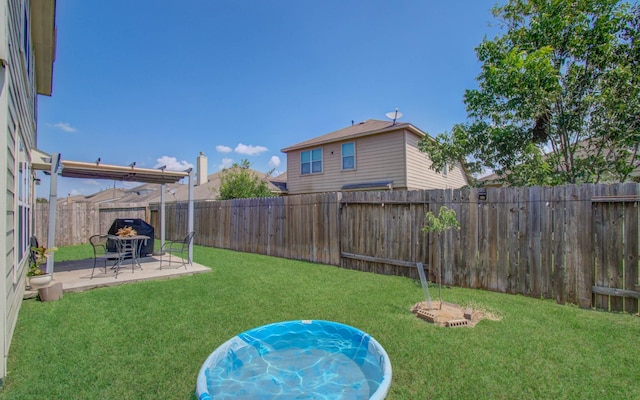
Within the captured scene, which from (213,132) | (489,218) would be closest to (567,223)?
(489,218)

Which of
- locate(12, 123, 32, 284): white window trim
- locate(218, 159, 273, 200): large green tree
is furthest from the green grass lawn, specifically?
locate(218, 159, 273, 200): large green tree

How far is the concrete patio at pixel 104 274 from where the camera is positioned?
19.0 ft

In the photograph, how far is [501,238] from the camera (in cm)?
528

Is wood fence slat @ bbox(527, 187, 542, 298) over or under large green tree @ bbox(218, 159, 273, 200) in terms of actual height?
under

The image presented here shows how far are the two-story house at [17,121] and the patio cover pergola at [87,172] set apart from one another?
0.38 metres

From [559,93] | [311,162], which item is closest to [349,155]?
[311,162]

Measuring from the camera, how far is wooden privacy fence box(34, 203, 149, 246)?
473 inches

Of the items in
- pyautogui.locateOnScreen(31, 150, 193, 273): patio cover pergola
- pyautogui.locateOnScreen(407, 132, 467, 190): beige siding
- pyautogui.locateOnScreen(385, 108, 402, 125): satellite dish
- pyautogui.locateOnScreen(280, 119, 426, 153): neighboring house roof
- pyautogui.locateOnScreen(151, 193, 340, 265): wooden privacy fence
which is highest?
pyautogui.locateOnScreen(385, 108, 402, 125): satellite dish

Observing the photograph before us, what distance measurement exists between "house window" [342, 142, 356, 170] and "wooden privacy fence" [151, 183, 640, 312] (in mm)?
5453

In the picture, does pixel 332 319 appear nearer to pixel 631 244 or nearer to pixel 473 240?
pixel 473 240

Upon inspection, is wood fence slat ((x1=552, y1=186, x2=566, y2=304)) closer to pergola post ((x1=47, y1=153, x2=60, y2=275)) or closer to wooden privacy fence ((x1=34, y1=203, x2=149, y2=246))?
pergola post ((x1=47, y1=153, x2=60, y2=275))

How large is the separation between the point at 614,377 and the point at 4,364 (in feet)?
17.2

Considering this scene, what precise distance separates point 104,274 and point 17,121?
12.8 feet

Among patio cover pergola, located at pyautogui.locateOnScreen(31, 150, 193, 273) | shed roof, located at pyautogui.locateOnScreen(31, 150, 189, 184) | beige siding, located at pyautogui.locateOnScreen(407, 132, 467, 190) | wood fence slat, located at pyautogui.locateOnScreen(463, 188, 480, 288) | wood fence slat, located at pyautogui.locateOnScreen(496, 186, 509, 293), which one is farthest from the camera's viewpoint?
beige siding, located at pyautogui.locateOnScreen(407, 132, 467, 190)
